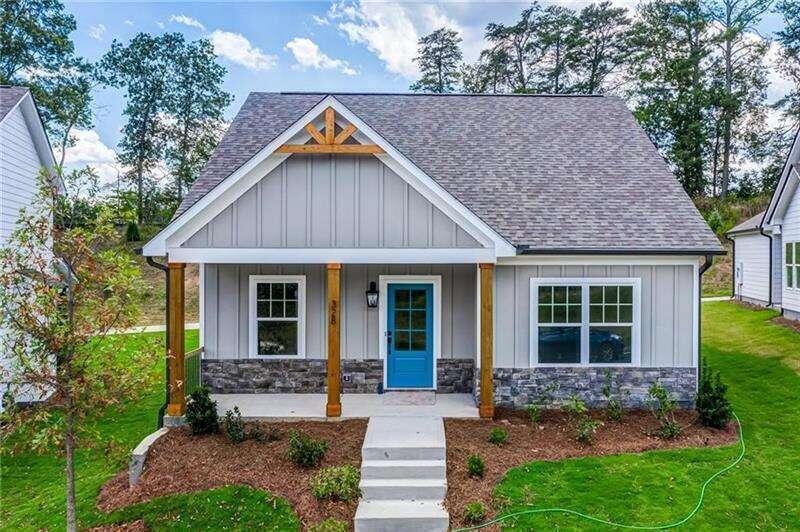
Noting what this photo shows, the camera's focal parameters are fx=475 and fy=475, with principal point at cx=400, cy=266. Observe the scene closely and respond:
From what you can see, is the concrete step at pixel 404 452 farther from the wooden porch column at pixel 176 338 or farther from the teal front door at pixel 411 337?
the wooden porch column at pixel 176 338

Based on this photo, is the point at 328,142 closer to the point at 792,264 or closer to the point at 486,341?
the point at 486,341

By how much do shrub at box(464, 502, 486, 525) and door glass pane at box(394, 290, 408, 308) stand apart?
4463 mm

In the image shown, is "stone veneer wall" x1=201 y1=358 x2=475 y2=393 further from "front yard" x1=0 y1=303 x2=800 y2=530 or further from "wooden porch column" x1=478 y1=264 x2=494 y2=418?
"front yard" x1=0 y1=303 x2=800 y2=530

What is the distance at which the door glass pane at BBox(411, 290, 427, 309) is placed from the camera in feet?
30.9

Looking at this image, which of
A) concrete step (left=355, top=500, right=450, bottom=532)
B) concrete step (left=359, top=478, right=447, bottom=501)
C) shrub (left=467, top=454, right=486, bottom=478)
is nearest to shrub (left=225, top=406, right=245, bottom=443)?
concrete step (left=359, top=478, right=447, bottom=501)

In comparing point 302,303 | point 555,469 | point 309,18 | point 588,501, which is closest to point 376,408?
point 302,303

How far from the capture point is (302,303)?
30.6ft

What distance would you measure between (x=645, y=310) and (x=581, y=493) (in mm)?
4077

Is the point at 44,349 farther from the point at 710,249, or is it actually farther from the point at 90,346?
the point at 710,249

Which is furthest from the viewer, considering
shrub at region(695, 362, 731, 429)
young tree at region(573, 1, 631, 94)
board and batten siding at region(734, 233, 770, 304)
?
young tree at region(573, 1, 631, 94)

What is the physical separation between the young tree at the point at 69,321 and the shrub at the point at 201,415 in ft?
6.63

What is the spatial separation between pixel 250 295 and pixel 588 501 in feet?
21.9

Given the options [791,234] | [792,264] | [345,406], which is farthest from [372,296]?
[791,234]

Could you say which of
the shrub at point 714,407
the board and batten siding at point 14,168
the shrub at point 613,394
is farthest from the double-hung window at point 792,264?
the board and batten siding at point 14,168
